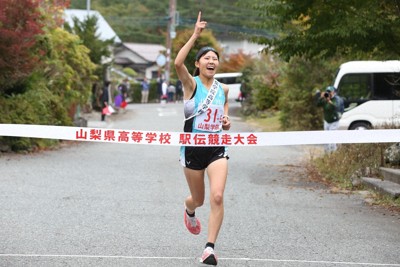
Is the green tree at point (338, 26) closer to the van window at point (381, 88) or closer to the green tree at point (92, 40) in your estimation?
the van window at point (381, 88)

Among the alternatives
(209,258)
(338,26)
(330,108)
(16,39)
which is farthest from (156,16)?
(209,258)

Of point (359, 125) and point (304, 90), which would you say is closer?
point (359, 125)

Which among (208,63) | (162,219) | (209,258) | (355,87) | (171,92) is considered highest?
(208,63)

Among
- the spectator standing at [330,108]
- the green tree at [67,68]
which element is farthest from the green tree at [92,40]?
the spectator standing at [330,108]

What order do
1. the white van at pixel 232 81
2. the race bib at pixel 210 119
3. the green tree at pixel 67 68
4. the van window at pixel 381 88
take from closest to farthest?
the race bib at pixel 210 119 → the green tree at pixel 67 68 → the van window at pixel 381 88 → the white van at pixel 232 81

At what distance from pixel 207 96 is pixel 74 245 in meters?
2.07

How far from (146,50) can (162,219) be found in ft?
254

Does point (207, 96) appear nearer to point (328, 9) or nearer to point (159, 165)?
point (328, 9)

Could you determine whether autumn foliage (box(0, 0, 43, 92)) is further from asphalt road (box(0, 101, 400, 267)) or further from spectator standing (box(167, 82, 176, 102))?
spectator standing (box(167, 82, 176, 102))

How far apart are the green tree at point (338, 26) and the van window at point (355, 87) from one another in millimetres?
8109

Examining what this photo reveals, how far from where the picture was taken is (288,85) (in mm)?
29469

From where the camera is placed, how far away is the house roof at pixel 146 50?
8375cm

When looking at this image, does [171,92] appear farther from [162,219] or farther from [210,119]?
[210,119]

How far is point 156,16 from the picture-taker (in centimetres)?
8262
